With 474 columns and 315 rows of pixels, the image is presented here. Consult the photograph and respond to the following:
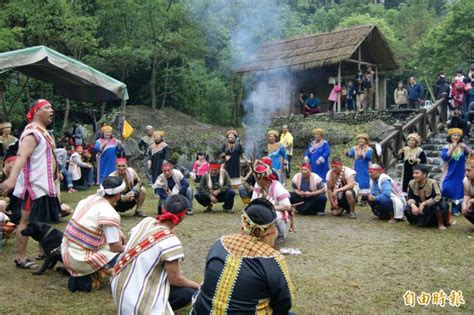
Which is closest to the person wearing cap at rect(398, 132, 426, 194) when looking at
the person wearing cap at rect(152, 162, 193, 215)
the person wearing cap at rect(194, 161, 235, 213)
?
the person wearing cap at rect(194, 161, 235, 213)

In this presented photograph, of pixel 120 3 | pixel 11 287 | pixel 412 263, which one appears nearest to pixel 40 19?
pixel 120 3

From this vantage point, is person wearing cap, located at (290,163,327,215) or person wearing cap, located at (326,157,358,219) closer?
person wearing cap, located at (326,157,358,219)

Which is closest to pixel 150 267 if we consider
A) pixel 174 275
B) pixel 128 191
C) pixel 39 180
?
pixel 174 275

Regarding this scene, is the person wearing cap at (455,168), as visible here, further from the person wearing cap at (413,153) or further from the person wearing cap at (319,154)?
the person wearing cap at (319,154)

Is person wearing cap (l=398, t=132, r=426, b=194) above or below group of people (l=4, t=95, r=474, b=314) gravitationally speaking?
above

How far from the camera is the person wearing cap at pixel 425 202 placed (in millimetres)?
7250

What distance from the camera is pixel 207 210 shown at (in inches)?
368

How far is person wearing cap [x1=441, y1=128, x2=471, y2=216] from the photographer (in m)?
8.44

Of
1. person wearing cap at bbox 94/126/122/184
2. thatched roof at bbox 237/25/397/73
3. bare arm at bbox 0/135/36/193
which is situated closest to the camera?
bare arm at bbox 0/135/36/193

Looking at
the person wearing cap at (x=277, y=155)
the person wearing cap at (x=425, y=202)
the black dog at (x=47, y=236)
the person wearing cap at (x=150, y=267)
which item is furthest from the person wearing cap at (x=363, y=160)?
the person wearing cap at (x=150, y=267)

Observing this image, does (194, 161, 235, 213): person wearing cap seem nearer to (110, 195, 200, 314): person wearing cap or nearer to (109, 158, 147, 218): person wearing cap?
(109, 158, 147, 218): person wearing cap

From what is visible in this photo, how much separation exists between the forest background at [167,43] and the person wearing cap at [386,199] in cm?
898

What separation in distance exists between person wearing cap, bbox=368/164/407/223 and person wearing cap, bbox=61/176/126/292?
5.22 m

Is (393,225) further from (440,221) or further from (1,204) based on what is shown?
(1,204)
